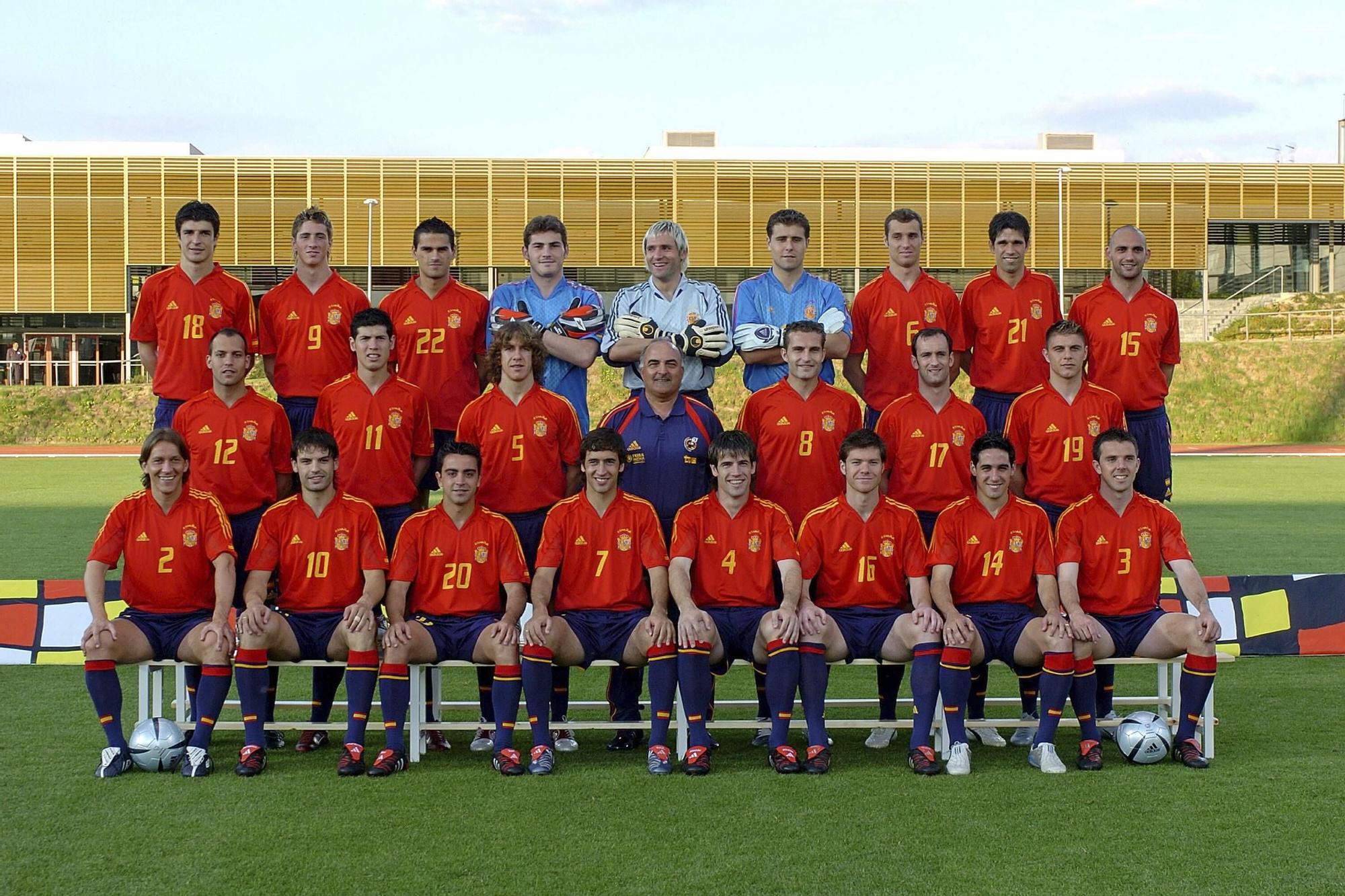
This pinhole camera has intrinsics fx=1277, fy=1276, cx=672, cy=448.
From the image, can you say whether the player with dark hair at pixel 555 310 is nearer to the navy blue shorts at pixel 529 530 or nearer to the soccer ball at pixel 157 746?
the navy blue shorts at pixel 529 530

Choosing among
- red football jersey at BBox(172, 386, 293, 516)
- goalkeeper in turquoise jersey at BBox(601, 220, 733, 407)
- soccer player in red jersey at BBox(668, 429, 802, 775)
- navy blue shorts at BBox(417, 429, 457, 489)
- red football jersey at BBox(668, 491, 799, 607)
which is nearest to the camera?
soccer player in red jersey at BBox(668, 429, 802, 775)

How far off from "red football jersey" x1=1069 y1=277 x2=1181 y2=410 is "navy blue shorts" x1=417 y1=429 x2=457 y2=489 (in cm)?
284

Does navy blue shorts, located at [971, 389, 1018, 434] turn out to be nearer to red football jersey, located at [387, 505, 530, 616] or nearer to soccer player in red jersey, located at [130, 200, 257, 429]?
red football jersey, located at [387, 505, 530, 616]

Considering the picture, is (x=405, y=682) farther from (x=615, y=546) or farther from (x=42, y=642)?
(x=42, y=642)

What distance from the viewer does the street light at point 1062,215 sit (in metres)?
39.3

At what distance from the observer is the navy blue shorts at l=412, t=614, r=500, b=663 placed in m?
4.88

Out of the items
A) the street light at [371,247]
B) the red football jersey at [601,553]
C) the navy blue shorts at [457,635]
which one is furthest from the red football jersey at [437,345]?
the street light at [371,247]

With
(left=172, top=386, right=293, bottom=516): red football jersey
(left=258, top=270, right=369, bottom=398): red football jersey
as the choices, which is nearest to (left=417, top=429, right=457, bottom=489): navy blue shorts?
(left=258, top=270, right=369, bottom=398): red football jersey

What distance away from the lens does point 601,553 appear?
16.4 ft

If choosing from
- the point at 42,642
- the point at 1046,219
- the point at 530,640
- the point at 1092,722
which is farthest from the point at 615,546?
the point at 1046,219

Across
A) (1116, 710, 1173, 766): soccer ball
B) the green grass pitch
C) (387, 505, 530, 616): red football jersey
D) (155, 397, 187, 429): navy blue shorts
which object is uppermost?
(155, 397, 187, 429): navy blue shorts

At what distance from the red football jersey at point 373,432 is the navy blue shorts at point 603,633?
1.01 meters

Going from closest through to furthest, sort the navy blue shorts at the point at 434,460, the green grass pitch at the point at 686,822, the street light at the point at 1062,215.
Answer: the green grass pitch at the point at 686,822 < the navy blue shorts at the point at 434,460 < the street light at the point at 1062,215

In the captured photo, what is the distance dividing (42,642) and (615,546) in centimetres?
333
